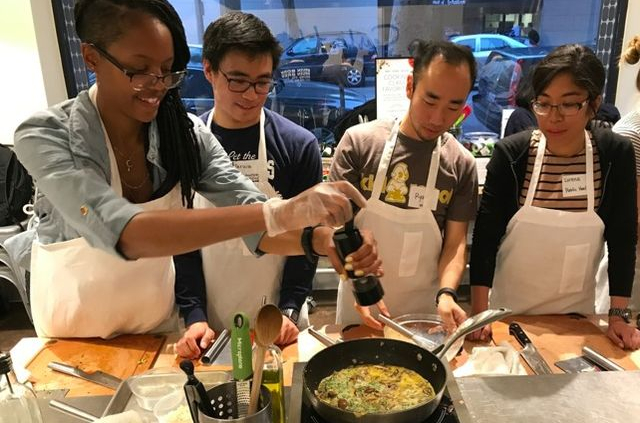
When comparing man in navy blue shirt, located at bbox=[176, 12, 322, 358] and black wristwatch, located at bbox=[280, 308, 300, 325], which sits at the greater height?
man in navy blue shirt, located at bbox=[176, 12, 322, 358]

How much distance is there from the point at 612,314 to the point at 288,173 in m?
1.10

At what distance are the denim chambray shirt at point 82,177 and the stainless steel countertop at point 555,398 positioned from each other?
0.67m

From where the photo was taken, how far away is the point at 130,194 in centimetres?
133

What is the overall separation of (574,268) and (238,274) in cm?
113

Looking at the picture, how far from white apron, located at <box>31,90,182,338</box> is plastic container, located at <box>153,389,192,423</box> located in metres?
Result: 0.41

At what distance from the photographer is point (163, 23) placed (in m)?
1.11

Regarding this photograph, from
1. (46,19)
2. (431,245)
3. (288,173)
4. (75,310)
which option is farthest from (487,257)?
(46,19)

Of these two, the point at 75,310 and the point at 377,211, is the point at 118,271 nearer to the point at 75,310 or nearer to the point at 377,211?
the point at 75,310

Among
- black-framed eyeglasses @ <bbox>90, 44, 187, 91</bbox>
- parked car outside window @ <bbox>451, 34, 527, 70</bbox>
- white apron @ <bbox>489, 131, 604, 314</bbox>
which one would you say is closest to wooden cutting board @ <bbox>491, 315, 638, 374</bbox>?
white apron @ <bbox>489, 131, 604, 314</bbox>

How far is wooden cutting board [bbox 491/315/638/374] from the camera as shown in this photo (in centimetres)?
136

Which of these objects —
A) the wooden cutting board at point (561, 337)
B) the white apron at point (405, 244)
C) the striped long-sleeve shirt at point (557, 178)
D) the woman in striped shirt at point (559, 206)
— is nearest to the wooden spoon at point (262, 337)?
the wooden cutting board at point (561, 337)

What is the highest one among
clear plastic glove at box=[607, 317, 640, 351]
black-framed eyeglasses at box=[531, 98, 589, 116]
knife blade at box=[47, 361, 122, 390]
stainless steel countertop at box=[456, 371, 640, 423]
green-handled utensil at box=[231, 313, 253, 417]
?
black-framed eyeglasses at box=[531, 98, 589, 116]

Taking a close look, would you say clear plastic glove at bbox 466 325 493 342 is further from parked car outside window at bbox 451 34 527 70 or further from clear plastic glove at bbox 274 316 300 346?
parked car outside window at bbox 451 34 527 70

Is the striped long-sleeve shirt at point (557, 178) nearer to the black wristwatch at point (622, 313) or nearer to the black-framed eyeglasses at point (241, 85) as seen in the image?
the black wristwatch at point (622, 313)
